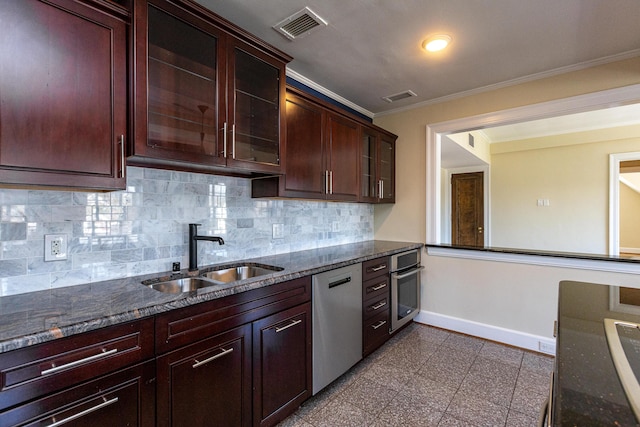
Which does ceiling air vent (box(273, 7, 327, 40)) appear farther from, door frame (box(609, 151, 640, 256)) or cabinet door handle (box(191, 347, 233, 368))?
door frame (box(609, 151, 640, 256))

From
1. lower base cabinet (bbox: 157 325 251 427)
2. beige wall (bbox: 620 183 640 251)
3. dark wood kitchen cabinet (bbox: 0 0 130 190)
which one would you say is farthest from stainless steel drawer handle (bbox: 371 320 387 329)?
beige wall (bbox: 620 183 640 251)

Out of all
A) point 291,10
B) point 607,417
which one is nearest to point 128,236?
point 291,10

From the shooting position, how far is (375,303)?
2582 millimetres

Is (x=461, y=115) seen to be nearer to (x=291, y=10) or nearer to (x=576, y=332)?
(x=291, y=10)

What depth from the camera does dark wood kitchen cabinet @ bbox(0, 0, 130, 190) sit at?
1.08 meters

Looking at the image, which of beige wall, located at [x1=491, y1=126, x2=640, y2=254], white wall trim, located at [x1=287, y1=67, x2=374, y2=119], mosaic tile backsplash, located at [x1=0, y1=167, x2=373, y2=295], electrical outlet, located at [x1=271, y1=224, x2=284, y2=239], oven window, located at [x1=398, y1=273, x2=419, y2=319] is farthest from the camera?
beige wall, located at [x1=491, y1=126, x2=640, y2=254]

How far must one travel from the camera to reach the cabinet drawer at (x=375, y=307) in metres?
2.46

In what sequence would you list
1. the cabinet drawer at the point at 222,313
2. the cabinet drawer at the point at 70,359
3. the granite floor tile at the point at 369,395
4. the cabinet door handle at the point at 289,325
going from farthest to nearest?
the granite floor tile at the point at 369,395
the cabinet door handle at the point at 289,325
the cabinet drawer at the point at 222,313
the cabinet drawer at the point at 70,359

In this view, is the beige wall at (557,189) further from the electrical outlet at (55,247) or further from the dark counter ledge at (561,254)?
the electrical outlet at (55,247)

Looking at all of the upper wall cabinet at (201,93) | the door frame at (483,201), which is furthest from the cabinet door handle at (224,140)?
the door frame at (483,201)

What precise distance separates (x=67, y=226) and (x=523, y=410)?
287 centimetres

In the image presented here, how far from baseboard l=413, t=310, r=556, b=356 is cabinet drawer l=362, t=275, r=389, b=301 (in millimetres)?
972

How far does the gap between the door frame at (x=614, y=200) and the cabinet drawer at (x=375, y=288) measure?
3.94 meters

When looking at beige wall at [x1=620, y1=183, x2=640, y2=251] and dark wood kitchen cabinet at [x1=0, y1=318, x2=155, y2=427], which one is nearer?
dark wood kitchen cabinet at [x1=0, y1=318, x2=155, y2=427]
